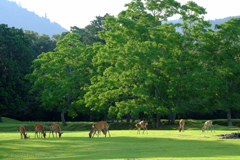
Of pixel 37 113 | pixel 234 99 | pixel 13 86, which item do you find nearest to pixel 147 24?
pixel 234 99

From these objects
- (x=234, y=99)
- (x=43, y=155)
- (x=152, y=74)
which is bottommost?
(x=43, y=155)

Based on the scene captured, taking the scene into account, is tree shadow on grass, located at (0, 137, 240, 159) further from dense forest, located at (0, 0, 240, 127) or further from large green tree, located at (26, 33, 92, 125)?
large green tree, located at (26, 33, 92, 125)

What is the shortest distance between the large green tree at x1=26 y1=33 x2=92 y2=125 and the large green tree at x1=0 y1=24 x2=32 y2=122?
4.10m

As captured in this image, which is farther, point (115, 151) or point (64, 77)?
point (64, 77)

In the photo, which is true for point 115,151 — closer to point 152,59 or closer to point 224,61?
point 152,59

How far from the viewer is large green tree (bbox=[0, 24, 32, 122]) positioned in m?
Result: 58.3

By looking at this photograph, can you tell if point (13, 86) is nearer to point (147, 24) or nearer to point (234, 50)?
point (147, 24)

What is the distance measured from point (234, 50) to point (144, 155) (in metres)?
36.3

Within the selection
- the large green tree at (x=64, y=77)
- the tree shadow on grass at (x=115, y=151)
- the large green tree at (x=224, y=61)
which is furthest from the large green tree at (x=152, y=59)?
the tree shadow on grass at (x=115, y=151)

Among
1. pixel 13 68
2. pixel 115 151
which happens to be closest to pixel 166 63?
pixel 115 151

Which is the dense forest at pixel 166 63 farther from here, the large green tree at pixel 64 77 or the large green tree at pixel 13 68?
the large green tree at pixel 13 68

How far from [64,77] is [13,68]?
427 inches

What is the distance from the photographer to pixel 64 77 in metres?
57.3

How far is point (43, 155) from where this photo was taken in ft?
56.3
